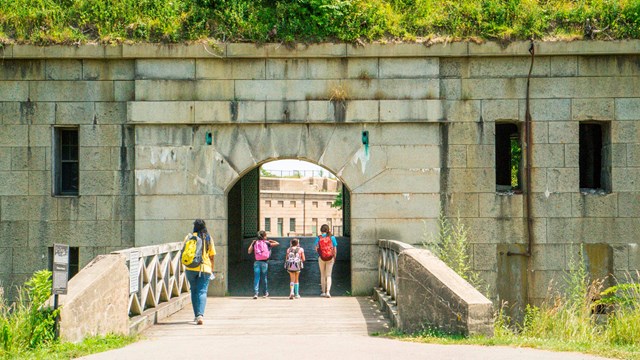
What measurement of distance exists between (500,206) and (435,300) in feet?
20.4

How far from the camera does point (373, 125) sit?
53.3ft

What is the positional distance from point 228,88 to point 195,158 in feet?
5.07

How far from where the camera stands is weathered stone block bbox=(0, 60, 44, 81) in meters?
16.2

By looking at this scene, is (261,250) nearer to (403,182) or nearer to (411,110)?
(403,182)

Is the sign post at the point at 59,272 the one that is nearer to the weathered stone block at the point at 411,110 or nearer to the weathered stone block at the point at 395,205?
the weathered stone block at the point at 395,205

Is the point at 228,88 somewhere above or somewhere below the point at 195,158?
above

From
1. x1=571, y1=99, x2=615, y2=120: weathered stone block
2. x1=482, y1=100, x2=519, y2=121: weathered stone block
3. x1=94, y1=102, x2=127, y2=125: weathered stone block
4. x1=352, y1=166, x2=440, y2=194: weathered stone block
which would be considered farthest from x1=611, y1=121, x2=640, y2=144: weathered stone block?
x1=94, y1=102, x2=127, y2=125: weathered stone block

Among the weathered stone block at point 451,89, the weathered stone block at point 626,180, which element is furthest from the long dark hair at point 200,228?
the weathered stone block at point 626,180

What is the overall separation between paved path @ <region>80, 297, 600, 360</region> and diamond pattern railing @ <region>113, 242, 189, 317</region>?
0.43m

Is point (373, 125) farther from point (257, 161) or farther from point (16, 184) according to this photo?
point (16, 184)

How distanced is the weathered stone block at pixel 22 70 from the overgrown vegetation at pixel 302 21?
435 mm

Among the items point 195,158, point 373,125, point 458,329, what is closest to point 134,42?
point 195,158

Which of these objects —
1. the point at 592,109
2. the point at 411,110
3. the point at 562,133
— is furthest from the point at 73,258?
the point at 592,109

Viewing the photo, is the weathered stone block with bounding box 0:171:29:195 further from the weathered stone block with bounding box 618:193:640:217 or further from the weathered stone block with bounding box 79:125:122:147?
the weathered stone block with bounding box 618:193:640:217
